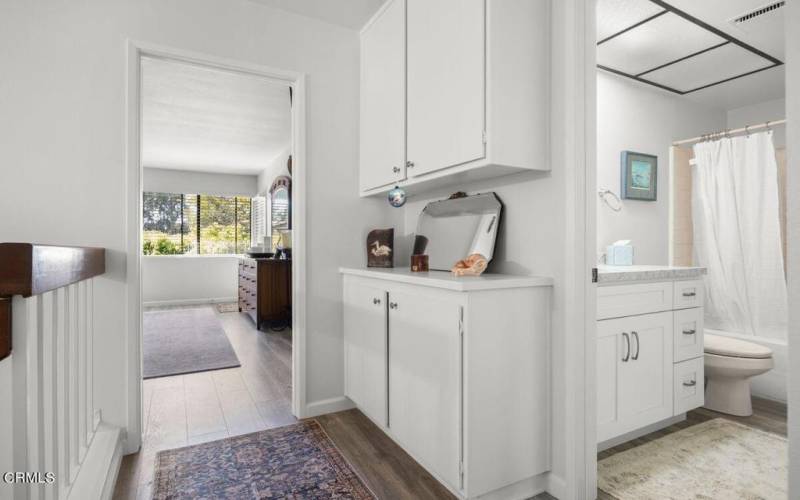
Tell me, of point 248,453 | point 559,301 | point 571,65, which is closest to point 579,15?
point 571,65

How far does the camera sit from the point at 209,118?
16.2 feet

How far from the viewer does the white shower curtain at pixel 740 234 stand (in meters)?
2.77

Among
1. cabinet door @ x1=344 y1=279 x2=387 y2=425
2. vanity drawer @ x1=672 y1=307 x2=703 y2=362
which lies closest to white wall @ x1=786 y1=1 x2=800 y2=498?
vanity drawer @ x1=672 y1=307 x2=703 y2=362

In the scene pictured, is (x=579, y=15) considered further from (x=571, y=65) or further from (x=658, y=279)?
(x=658, y=279)

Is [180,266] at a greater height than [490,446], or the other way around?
[180,266]

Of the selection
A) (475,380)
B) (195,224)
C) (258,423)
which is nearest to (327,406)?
(258,423)

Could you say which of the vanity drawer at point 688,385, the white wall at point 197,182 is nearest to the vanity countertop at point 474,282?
the vanity drawer at point 688,385

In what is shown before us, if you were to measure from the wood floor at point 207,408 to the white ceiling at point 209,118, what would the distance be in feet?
6.62

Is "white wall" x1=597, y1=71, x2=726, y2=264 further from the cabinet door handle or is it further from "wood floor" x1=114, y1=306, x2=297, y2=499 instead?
"wood floor" x1=114, y1=306, x2=297, y2=499

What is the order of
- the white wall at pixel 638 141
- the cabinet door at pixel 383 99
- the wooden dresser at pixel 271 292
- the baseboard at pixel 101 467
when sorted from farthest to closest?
the wooden dresser at pixel 271 292 → the white wall at pixel 638 141 → the cabinet door at pixel 383 99 → the baseboard at pixel 101 467

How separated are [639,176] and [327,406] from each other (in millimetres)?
2799

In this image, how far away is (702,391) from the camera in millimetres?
2400

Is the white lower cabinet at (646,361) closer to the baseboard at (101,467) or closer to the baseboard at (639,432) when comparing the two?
the baseboard at (639,432)

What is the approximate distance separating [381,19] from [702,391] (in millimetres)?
2858
